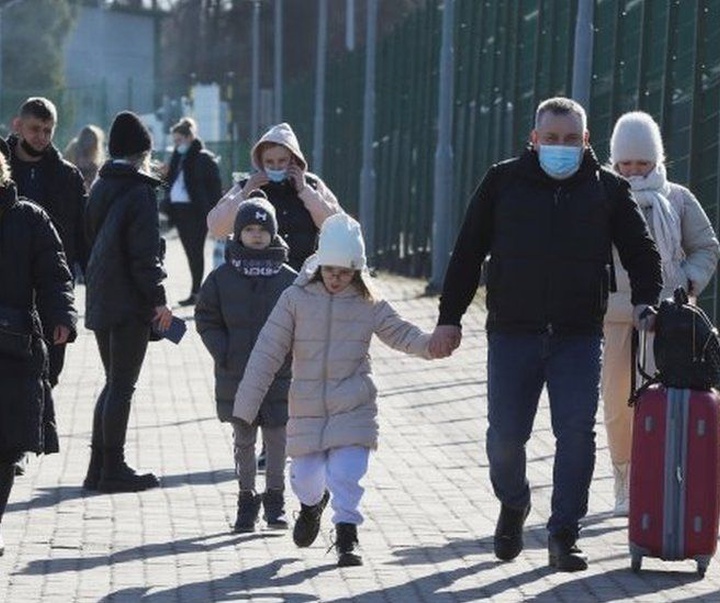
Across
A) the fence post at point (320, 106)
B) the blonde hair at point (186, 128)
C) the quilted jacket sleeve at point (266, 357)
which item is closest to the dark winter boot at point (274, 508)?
the quilted jacket sleeve at point (266, 357)

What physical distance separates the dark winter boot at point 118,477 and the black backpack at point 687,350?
3.47 meters

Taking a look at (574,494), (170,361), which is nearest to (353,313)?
(574,494)

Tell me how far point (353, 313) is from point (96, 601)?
1.67 m

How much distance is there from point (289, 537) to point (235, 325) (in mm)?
1014

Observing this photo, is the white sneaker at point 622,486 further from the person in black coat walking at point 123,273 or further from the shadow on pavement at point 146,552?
the person in black coat walking at point 123,273

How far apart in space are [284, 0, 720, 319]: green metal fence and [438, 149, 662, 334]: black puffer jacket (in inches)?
329

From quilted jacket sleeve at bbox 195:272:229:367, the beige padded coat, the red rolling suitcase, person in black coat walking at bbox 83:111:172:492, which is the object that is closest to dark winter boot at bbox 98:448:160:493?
person in black coat walking at bbox 83:111:172:492

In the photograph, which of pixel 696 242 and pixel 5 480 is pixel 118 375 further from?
pixel 696 242

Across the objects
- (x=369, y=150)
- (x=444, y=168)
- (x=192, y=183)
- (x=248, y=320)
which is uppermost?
(x=248, y=320)

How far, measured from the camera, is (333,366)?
10570 millimetres

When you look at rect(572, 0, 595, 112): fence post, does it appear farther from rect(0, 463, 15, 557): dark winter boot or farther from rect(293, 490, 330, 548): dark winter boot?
rect(0, 463, 15, 557): dark winter boot

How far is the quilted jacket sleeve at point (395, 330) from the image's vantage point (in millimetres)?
10531

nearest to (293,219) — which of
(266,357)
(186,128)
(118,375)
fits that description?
(118,375)

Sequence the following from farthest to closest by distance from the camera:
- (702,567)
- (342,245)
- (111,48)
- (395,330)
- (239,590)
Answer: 1. (111,48)
2. (395,330)
3. (342,245)
4. (702,567)
5. (239,590)
